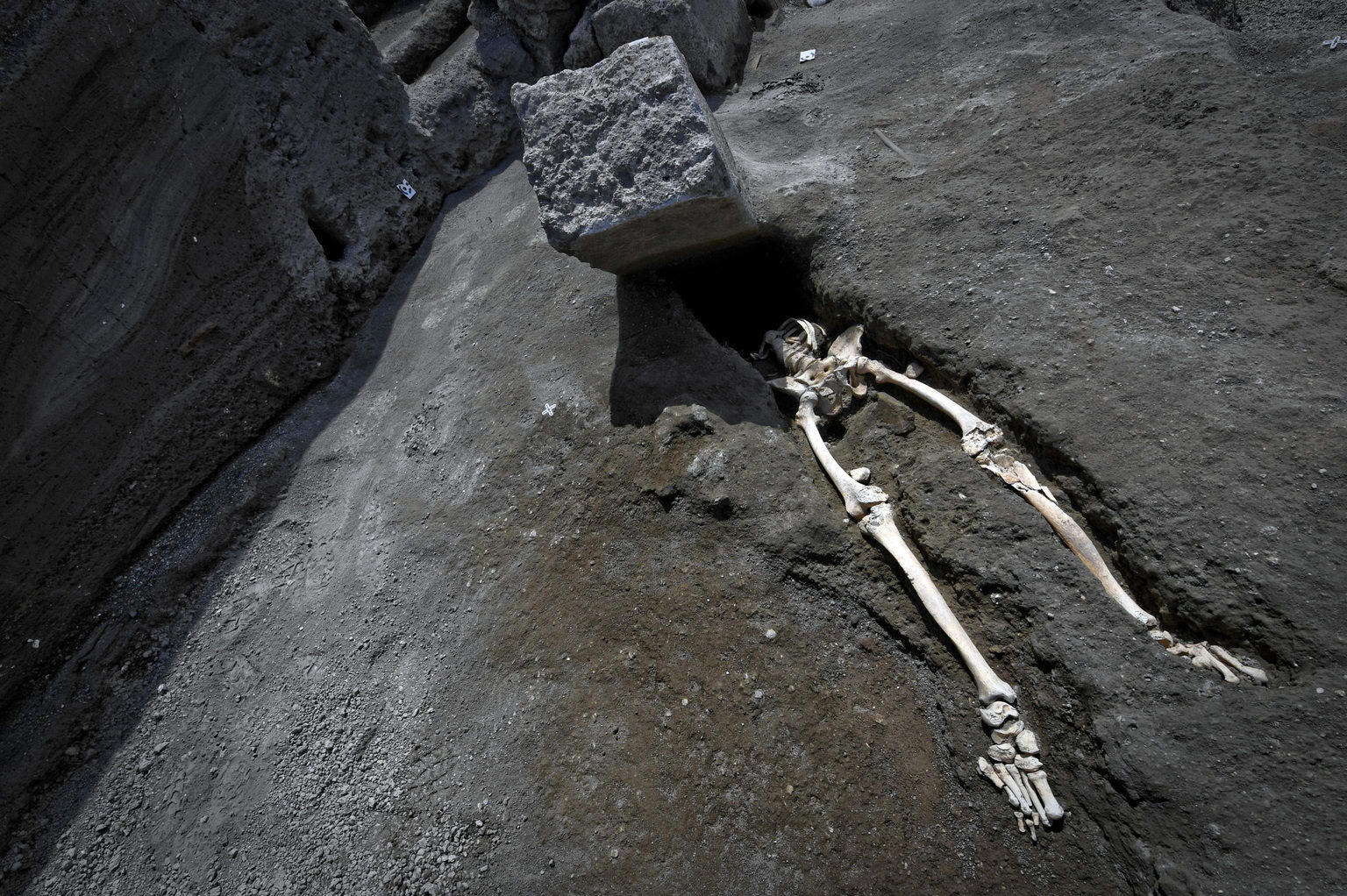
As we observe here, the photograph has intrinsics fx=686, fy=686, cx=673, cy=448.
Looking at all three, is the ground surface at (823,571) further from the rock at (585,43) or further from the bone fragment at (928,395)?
the rock at (585,43)

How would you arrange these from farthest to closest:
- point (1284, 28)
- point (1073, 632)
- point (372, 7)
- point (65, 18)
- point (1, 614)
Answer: point (372, 7)
point (1284, 28)
point (65, 18)
point (1, 614)
point (1073, 632)

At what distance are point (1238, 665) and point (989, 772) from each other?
90 centimetres

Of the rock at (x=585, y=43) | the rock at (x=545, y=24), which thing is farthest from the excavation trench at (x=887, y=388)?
the rock at (x=545, y=24)

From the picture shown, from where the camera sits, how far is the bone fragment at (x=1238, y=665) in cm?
226

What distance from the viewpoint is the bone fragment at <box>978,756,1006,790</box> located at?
7.83ft

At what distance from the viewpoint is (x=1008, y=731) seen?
8.04ft

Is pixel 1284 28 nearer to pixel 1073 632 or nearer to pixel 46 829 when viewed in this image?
pixel 1073 632

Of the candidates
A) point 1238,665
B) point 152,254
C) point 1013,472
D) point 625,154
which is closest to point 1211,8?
point 1013,472

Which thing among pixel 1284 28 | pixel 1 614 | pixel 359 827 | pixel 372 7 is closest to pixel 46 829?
pixel 1 614

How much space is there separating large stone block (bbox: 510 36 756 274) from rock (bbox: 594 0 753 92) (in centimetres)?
229

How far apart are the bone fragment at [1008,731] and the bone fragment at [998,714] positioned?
0.02 metres

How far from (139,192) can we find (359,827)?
3761 millimetres

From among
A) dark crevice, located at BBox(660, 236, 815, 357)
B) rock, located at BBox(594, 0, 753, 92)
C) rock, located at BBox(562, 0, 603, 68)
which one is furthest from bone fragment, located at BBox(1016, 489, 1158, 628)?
rock, located at BBox(562, 0, 603, 68)

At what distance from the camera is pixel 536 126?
11.6 feet
